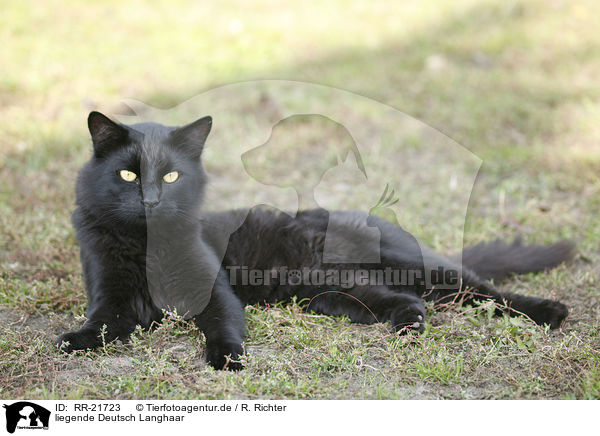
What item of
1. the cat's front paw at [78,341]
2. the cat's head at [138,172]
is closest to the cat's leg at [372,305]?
the cat's head at [138,172]

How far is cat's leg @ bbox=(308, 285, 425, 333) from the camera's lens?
8.79 ft

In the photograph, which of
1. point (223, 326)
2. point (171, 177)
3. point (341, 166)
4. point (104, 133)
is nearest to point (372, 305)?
point (223, 326)

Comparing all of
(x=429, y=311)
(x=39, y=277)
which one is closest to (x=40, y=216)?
(x=39, y=277)

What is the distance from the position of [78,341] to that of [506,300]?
7.11 feet

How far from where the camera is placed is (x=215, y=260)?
2.84 meters

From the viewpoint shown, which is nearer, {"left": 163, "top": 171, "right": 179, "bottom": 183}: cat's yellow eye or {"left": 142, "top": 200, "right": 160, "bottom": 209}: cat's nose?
{"left": 142, "top": 200, "right": 160, "bottom": 209}: cat's nose

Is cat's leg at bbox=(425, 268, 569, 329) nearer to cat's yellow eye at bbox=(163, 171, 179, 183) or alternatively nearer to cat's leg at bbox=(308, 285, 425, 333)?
cat's leg at bbox=(308, 285, 425, 333)

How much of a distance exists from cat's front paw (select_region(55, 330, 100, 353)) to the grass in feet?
0.18

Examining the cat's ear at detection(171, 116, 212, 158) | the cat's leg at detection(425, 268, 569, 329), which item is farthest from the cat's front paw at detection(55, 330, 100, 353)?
the cat's leg at detection(425, 268, 569, 329)

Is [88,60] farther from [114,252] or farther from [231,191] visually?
[114,252]

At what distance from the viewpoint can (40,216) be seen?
3781 mm

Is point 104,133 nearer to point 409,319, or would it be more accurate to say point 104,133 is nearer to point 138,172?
point 138,172
